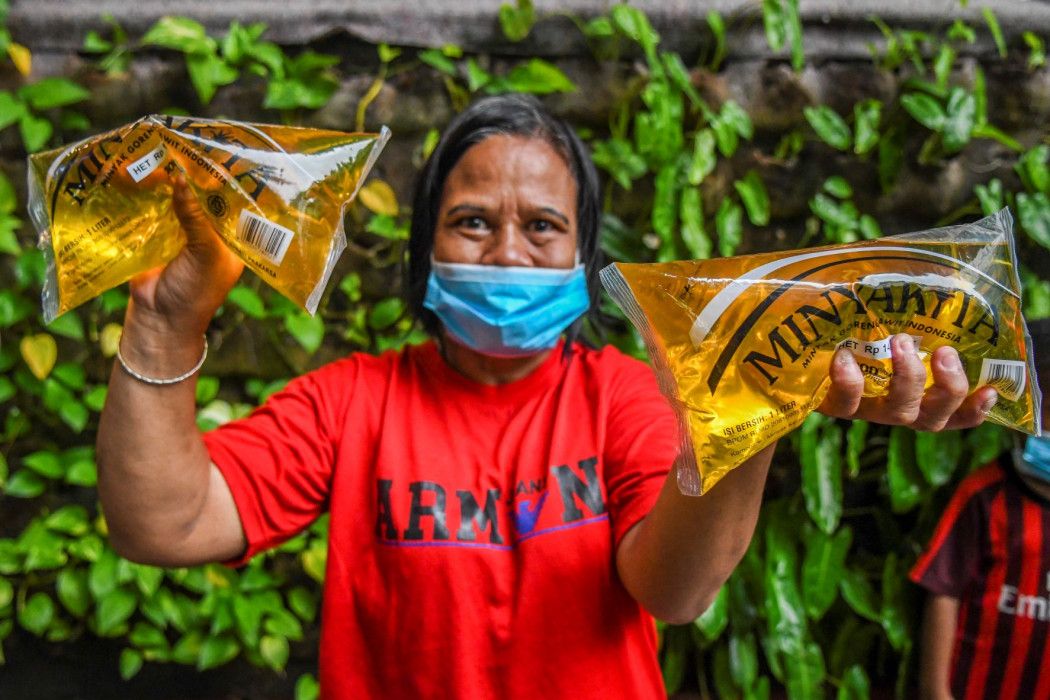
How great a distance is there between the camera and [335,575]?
0.86m

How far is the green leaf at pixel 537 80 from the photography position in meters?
1.43

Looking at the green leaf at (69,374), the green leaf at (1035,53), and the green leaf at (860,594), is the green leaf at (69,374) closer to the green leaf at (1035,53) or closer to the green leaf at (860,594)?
the green leaf at (860,594)

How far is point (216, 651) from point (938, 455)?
153cm

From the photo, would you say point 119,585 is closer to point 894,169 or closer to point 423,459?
point 423,459

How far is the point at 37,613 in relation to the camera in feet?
4.83

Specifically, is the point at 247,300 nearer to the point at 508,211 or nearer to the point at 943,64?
the point at 508,211

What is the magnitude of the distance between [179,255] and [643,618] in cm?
64

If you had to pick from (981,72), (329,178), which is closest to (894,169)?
(981,72)

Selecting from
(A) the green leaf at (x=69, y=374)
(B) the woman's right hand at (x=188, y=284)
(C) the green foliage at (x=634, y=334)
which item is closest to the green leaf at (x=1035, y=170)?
(C) the green foliage at (x=634, y=334)

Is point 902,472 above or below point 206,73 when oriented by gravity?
below

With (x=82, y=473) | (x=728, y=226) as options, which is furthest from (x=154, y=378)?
(x=728, y=226)

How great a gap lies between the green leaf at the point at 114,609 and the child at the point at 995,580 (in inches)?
60.5

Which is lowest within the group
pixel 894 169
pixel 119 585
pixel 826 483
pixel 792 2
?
pixel 119 585

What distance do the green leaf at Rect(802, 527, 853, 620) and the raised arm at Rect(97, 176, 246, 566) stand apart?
122 centimetres
